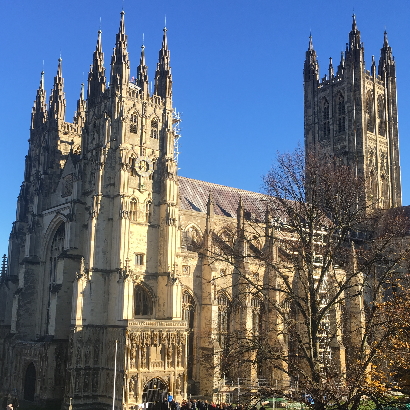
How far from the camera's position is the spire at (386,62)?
259 feet

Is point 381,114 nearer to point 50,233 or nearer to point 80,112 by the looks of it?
point 80,112

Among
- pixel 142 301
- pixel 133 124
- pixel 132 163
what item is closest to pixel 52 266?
pixel 142 301

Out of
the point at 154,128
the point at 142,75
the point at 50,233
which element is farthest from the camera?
the point at 50,233

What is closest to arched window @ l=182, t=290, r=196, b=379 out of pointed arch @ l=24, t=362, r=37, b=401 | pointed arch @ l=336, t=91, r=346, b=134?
pointed arch @ l=24, t=362, r=37, b=401

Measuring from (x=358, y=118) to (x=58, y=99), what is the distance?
129 ft

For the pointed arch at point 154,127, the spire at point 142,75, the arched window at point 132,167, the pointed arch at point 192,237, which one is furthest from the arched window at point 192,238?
the spire at point 142,75

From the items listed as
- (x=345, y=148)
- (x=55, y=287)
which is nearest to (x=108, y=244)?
(x=55, y=287)

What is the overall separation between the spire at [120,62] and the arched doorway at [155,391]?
22.4 m

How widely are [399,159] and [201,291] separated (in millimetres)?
42197

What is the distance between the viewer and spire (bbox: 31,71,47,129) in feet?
176

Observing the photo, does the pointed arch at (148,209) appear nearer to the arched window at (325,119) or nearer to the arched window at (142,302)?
the arched window at (142,302)

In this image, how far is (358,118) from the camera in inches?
2827

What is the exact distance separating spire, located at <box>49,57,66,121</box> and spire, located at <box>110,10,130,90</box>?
10.1 metres

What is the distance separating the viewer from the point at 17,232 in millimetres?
50688
